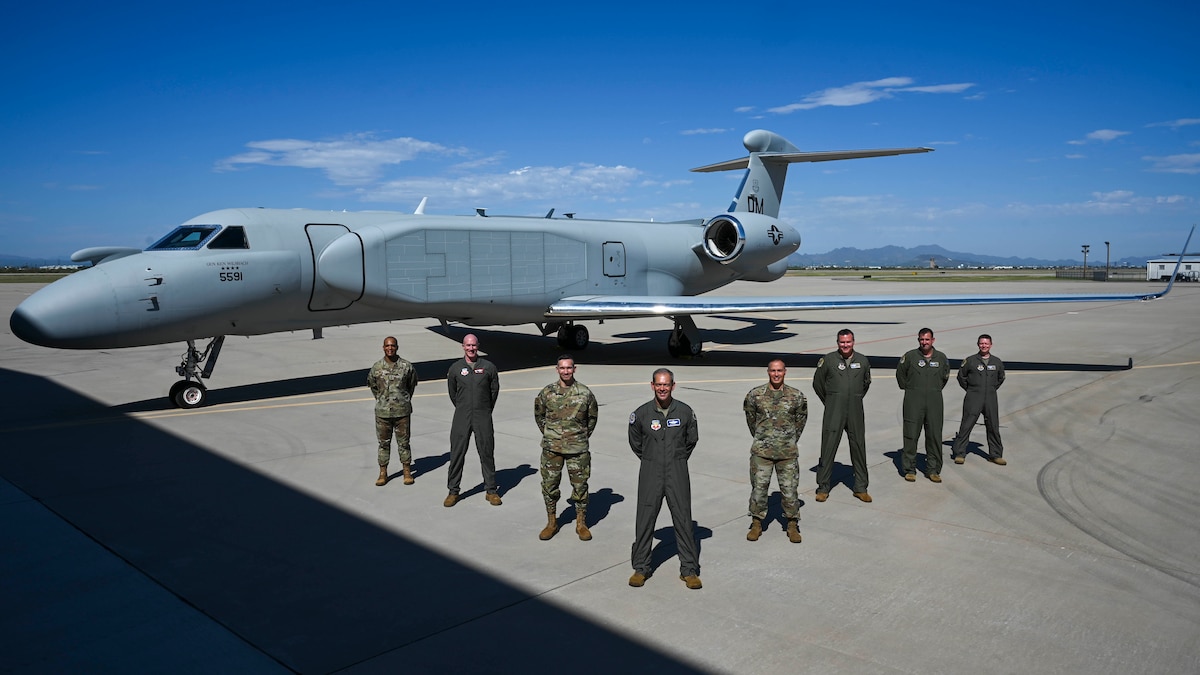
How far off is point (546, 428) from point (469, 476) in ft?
7.88

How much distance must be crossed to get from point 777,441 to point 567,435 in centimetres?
175

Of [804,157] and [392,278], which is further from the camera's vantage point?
[804,157]

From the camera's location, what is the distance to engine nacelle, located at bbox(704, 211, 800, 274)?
20.4 meters

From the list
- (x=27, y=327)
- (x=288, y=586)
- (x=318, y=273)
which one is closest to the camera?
(x=288, y=586)

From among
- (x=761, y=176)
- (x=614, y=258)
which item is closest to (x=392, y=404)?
(x=614, y=258)

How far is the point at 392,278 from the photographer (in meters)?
14.1

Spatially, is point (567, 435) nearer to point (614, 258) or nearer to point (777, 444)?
point (777, 444)

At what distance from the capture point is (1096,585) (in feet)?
17.9

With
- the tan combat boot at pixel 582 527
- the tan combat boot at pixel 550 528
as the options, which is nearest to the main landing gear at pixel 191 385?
the tan combat boot at pixel 550 528

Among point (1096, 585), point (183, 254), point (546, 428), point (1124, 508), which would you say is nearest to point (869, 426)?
point (1124, 508)

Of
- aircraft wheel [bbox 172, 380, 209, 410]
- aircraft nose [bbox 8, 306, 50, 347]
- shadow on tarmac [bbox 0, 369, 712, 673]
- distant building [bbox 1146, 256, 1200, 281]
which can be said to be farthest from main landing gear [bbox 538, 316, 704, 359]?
distant building [bbox 1146, 256, 1200, 281]

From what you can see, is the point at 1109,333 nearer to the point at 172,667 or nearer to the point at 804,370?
the point at 804,370

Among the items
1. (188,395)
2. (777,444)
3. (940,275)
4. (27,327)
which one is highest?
(940,275)

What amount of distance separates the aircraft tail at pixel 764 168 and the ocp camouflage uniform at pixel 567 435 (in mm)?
16718
